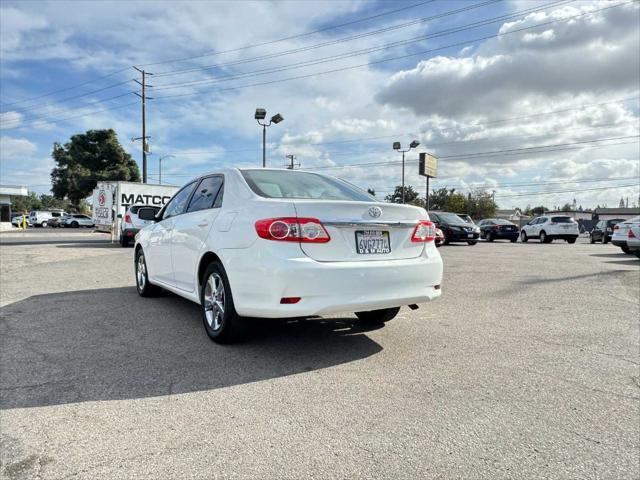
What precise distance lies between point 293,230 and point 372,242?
735mm

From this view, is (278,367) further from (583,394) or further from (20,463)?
(583,394)

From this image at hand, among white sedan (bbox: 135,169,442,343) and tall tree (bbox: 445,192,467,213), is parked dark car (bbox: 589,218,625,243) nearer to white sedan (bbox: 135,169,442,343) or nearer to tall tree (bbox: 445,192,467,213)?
white sedan (bbox: 135,169,442,343)

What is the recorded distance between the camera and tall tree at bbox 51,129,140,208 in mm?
55031

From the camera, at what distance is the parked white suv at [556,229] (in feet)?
83.5

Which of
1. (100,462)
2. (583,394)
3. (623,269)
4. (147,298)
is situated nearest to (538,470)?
(583,394)

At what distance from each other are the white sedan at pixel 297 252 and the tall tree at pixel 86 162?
56.0 meters

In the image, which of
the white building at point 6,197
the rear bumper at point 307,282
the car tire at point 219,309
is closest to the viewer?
the rear bumper at point 307,282

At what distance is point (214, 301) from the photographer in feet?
14.1

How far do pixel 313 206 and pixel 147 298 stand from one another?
4121mm

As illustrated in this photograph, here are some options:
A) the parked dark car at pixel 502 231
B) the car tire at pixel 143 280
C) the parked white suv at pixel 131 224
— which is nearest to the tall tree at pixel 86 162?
the parked white suv at pixel 131 224

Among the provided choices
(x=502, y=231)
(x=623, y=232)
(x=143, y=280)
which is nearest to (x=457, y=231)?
(x=623, y=232)

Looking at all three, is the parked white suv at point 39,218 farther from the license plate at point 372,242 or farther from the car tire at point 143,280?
the license plate at point 372,242

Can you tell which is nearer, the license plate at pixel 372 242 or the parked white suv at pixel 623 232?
the license plate at pixel 372 242

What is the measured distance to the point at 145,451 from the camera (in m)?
2.42
